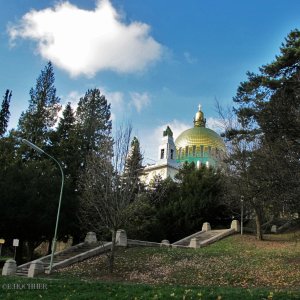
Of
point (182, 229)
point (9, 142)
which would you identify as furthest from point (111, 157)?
point (9, 142)

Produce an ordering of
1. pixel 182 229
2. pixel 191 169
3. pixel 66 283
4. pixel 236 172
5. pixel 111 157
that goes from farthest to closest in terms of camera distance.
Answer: pixel 191 169 → pixel 182 229 → pixel 236 172 → pixel 111 157 → pixel 66 283

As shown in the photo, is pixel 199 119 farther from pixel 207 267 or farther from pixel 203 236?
pixel 207 267

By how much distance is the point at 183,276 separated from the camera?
770 inches

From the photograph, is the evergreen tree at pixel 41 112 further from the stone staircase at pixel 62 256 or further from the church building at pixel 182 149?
the church building at pixel 182 149

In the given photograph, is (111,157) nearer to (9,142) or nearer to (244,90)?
(244,90)

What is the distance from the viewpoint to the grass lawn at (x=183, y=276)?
40.0 feet

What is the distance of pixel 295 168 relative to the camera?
16828 millimetres

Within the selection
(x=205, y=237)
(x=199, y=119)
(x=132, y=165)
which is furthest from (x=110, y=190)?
(x=199, y=119)

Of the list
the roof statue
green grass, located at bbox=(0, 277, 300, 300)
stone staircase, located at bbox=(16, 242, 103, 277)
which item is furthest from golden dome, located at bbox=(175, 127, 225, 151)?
green grass, located at bbox=(0, 277, 300, 300)

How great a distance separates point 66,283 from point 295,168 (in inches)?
369

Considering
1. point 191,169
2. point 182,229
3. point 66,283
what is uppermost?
point 191,169

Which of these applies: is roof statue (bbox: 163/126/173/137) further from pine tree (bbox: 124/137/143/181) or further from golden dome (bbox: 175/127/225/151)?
pine tree (bbox: 124/137/143/181)

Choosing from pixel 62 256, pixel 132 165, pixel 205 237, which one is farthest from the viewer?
pixel 205 237

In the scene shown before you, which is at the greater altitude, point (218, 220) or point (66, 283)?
point (218, 220)
